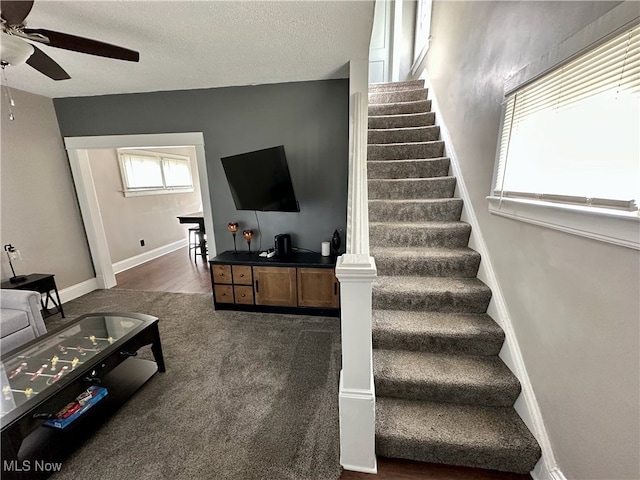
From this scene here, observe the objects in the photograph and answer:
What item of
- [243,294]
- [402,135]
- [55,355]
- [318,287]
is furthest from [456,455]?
[402,135]

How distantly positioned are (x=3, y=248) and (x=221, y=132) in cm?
271

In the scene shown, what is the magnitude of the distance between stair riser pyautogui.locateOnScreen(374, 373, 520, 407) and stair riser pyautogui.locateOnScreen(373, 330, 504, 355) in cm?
24

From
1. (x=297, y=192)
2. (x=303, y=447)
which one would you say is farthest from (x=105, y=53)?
(x=303, y=447)

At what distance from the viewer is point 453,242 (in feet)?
7.38

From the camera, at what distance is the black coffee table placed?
4.32 feet

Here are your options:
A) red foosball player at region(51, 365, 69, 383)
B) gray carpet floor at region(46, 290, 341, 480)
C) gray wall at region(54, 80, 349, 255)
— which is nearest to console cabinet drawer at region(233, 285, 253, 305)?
gray carpet floor at region(46, 290, 341, 480)

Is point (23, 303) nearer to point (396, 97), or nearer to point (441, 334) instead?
point (441, 334)

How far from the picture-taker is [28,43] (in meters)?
1.43

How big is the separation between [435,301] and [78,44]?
2.78m

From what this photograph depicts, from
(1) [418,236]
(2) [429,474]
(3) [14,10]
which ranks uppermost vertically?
(3) [14,10]

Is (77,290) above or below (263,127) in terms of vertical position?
below

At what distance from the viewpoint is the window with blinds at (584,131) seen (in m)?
0.97

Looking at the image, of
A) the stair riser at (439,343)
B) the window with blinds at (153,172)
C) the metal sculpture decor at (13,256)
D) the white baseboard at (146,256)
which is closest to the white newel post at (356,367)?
the stair riser at (439,343)

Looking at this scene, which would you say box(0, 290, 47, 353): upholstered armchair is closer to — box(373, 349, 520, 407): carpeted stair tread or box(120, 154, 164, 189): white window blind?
box(373, 349, 520, 407): carpeted stair tread
